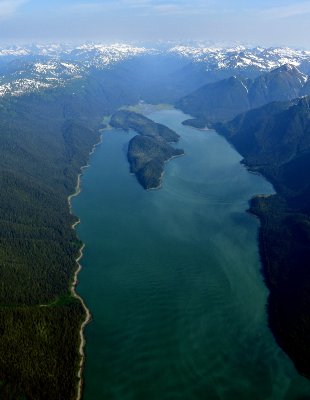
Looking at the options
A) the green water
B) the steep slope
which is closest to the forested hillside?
the green water

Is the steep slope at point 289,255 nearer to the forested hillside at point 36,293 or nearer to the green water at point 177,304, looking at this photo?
the green water at point 177,304

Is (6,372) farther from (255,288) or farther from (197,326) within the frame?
(255,288)

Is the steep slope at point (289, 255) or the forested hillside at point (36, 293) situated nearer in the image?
the forested hillside at point (36, 293)

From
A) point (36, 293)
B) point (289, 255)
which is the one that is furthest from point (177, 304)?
point (289, 255)

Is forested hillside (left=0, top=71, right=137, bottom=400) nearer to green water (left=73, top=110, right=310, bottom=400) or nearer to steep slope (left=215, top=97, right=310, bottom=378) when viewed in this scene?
green water (left=73, top=110, right=310, bottom=400)

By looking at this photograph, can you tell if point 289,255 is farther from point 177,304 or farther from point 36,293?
point 36,293

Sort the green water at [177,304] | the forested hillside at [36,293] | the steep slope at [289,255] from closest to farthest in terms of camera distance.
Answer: the forested hillside at [36,293]
the green water at [177,304]
the steep slope at [289,255]

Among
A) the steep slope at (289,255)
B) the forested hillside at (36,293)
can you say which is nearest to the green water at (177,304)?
the steep slope at (289,255)

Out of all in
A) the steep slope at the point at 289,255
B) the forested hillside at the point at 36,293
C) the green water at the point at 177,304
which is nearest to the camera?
the forested hillside at the point at 36,293
